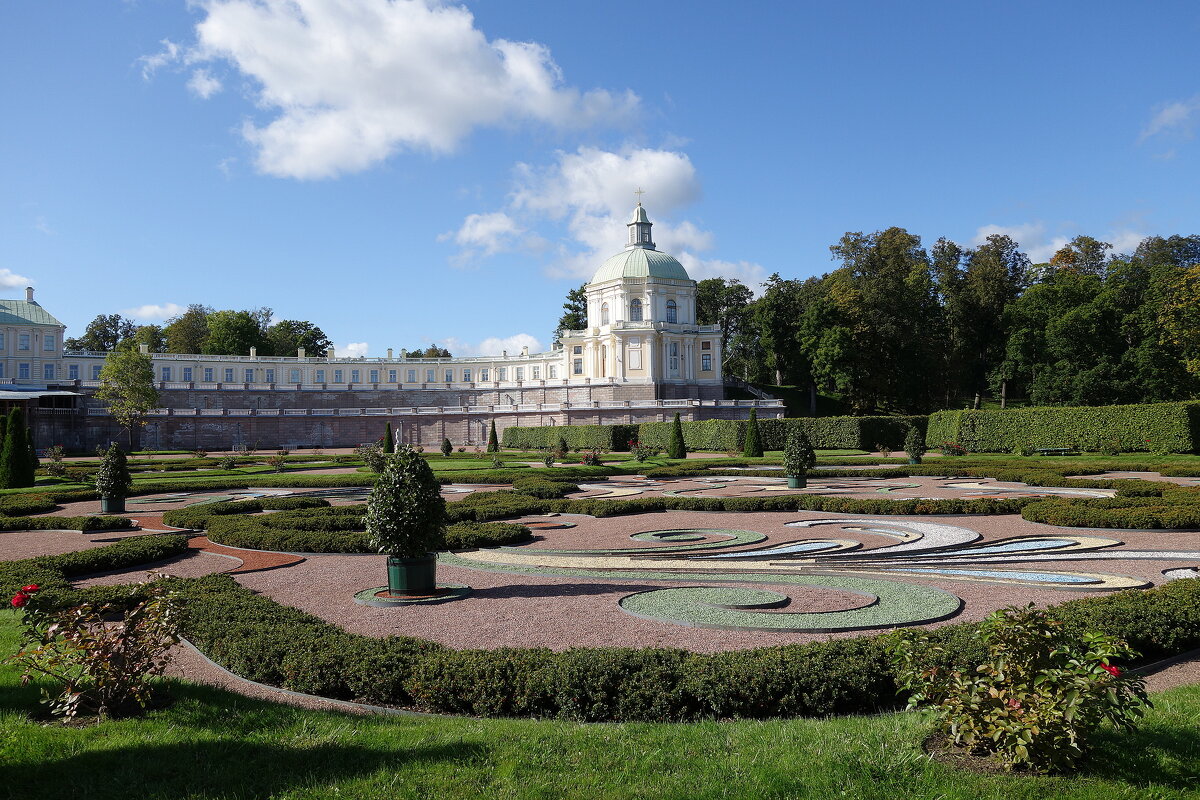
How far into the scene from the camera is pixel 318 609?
1030 centimetres

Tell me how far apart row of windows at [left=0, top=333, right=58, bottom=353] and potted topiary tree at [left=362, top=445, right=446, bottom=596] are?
82890 millimetres

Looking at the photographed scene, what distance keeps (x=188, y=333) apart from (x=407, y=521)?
97786 mm

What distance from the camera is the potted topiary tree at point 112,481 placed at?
814 inches

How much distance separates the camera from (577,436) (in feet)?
187

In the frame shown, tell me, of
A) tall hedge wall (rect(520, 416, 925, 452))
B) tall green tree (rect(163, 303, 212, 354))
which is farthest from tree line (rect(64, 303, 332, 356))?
tall hedge wall (rect(520, 416, 925, 452))

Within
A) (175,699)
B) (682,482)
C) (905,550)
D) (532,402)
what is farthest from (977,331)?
(175,699)

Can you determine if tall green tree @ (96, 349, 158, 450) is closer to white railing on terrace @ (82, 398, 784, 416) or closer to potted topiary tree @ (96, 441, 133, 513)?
white railing on terrace @ (82, 398, 784, 416)

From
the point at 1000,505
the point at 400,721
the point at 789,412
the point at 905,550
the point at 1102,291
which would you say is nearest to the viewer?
the point at 400,721

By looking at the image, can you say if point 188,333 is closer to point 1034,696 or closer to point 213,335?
point 213,335

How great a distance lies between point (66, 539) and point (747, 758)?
16.6 m

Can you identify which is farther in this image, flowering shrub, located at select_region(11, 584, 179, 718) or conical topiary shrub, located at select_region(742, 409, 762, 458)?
conical topiary shrub, located at select_region(742, 409, 762, 458)

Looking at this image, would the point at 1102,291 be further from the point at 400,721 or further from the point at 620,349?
the point at 400,721

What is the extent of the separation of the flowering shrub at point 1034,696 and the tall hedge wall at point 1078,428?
3847 centimetres

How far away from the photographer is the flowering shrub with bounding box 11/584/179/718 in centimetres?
600
